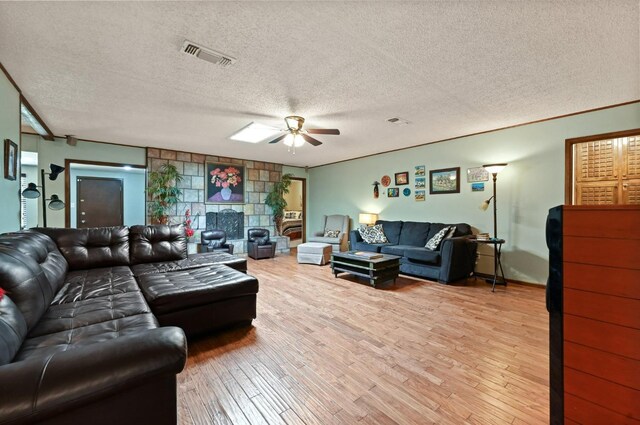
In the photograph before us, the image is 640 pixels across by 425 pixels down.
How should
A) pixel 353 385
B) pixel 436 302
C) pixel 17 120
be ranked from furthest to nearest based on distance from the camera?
pixel 436 302, pixel 17 120, pixel 353 385

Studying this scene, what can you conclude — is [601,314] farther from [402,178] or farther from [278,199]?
[278,199]

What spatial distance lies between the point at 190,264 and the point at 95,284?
2.95 ft

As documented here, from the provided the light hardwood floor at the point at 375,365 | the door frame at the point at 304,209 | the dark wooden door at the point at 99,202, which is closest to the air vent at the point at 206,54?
the light hardwood floor at the point at 375,365

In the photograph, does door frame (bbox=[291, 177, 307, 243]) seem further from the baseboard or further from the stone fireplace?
the baseboard

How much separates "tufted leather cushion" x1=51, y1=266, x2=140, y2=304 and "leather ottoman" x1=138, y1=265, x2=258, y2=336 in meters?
0.14

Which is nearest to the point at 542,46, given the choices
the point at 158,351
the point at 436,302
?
the point at 436,302

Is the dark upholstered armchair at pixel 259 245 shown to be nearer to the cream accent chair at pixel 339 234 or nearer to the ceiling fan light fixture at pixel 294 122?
the cream accent chair at pixel 339 234

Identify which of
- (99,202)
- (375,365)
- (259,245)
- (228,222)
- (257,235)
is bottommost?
(375,365)

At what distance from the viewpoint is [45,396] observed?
827 millimetres

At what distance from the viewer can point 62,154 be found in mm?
4805

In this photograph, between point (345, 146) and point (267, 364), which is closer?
point (267, 364)

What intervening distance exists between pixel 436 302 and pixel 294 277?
7.22 feet

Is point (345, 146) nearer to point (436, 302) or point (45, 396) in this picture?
point (436, 302)

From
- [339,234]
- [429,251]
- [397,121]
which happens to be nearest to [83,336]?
[397,121]
